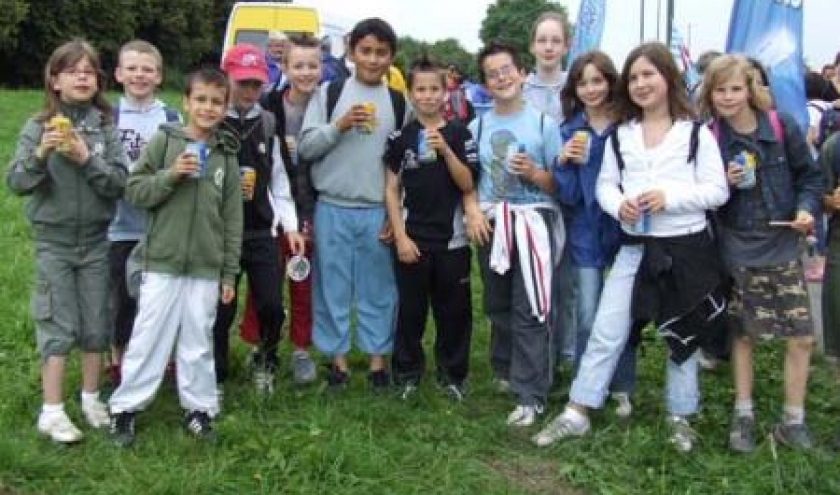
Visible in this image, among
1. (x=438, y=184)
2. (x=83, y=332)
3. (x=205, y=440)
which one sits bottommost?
(x=205, y=440)

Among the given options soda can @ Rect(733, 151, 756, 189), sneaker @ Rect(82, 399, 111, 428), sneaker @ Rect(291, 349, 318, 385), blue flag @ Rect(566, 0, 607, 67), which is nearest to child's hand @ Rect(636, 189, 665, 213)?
soda can @ Rect(733, 151, 756, 189)

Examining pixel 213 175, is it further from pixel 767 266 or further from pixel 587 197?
pixel 767 266

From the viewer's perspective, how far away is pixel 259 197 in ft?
16.0

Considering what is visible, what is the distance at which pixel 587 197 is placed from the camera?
15.4 ft

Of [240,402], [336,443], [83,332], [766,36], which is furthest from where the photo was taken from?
[766,36]

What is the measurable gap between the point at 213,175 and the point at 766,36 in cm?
378

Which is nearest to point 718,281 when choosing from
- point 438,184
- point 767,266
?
point 767,266

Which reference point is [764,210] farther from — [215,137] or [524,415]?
[215,137]

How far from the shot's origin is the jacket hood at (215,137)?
4.34 meters

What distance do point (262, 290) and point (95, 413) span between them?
991mm

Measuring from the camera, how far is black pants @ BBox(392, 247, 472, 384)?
4992 mm

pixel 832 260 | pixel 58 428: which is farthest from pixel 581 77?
pixel 58 428

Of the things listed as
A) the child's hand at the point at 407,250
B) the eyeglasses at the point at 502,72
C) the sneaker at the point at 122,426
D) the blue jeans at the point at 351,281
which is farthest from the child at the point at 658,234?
the sneaker at the point at 122,426

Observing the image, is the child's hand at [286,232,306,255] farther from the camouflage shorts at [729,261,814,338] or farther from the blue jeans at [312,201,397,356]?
the camouflage shorts at [729,261,814,338]
